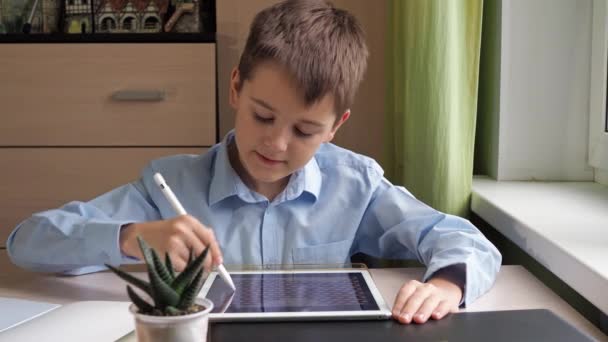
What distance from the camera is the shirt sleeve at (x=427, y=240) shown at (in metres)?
0.99

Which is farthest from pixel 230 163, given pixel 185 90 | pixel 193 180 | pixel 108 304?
pixel 185 90

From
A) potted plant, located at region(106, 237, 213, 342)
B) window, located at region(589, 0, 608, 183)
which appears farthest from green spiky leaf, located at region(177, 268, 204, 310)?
window, located at region(589, 0, 608, 183)

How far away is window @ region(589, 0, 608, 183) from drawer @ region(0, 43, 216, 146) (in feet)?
2.95

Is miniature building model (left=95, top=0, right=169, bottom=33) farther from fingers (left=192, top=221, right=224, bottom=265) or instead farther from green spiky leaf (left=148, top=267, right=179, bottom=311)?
green spiky leaf (left=148, top=267, right=179, bottom=311)

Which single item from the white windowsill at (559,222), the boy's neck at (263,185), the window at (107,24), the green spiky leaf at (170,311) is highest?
the window at (107,24)

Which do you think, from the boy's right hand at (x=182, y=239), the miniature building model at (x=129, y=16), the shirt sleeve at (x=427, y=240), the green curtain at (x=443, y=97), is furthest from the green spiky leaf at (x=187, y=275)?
the miniature building model at (x=129, y=16)

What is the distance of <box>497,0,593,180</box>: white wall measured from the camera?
1.60m

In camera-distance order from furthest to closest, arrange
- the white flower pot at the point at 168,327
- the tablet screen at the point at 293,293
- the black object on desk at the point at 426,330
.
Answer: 1. the tablet screen at the point at 293,293
2. the black object on desk at the point at 426,330
3. the white flower pot at the point at 168,327

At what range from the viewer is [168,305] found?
0.53 metres

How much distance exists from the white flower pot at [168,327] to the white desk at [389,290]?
1.33ft

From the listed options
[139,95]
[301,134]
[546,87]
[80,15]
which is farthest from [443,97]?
[80,15]

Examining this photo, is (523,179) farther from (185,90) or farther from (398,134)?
(185,90)

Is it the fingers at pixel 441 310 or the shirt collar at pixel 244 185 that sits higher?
the shirt collar at pixel 244 185

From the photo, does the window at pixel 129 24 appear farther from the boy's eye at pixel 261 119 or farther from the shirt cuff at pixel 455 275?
the shirt cuff at pixel 455 275
